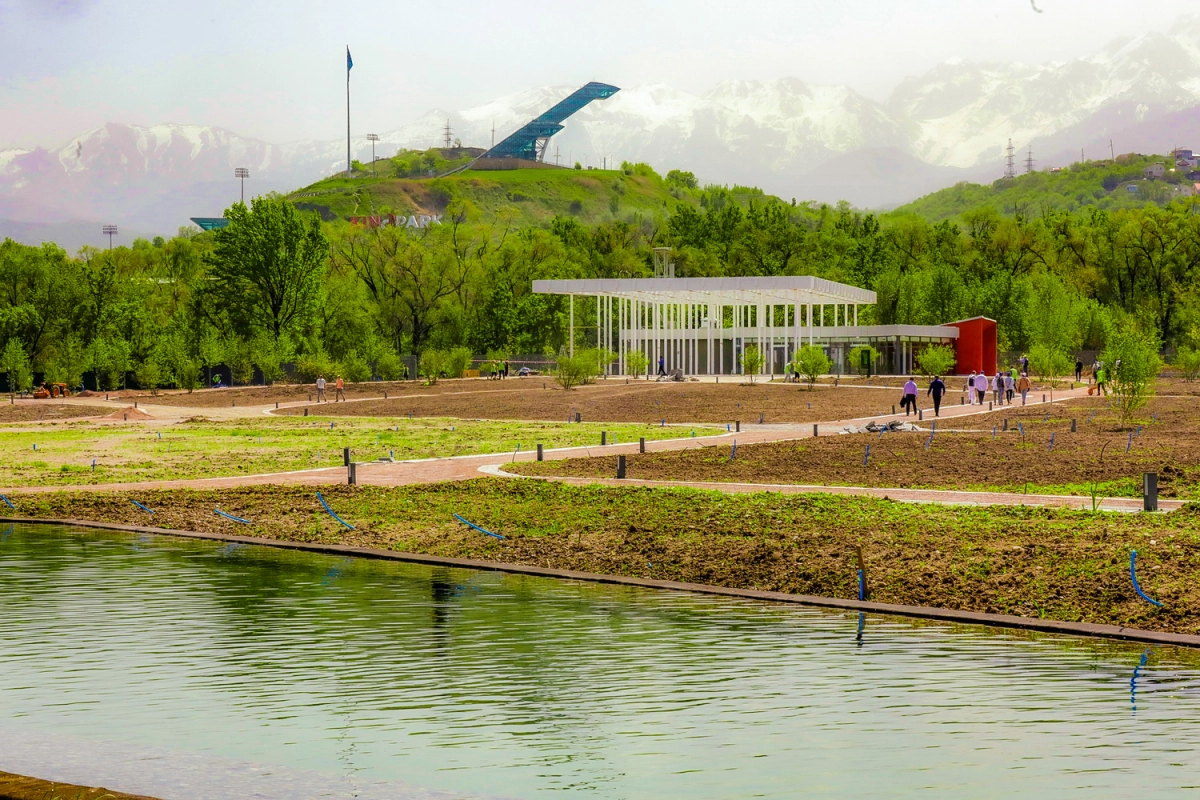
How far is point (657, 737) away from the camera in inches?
332

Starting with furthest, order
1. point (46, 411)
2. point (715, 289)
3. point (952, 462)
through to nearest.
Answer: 1. point (715, 289)
2. point (46, 411)
3. point (952, 462)

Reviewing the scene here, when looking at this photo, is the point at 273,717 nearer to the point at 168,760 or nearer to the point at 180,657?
the point at 168,760

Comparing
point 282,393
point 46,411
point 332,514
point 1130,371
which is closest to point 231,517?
point 332,514

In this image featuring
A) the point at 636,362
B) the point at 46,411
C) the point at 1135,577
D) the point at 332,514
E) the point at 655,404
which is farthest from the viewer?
the point at 636,362

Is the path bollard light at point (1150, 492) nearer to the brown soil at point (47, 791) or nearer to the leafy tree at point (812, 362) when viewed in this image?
the brown soil at point (47, 791)

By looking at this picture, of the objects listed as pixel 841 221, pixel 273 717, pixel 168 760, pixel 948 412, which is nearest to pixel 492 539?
pixel 273 717

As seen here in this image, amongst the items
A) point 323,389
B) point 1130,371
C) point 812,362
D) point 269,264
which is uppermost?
point 269,264

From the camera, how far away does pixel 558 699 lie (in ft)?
31.0

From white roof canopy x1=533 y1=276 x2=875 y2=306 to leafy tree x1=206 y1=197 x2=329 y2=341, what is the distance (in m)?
18.2

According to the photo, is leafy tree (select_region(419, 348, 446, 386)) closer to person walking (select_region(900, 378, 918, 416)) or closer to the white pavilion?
the white pavilion

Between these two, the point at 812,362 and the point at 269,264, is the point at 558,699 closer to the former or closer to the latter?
the point at 812,362

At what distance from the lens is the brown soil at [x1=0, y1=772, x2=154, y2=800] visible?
6.50 m

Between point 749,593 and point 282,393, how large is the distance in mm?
59788

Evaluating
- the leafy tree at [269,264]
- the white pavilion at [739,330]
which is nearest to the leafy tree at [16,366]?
the leafy tree at [269,264]
